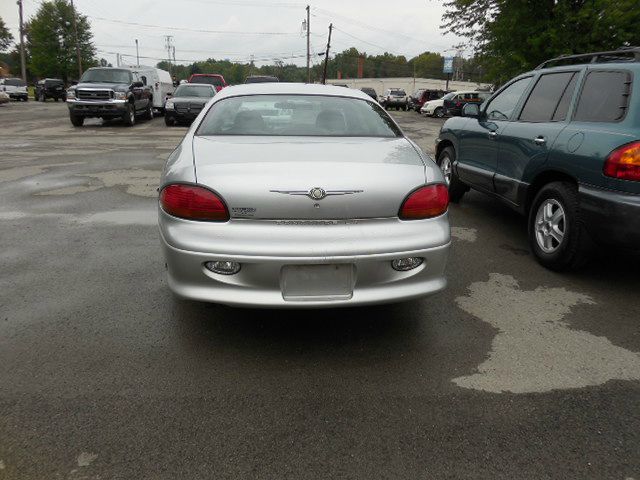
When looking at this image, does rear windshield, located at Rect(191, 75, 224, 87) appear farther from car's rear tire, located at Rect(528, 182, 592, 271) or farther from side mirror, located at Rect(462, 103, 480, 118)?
car's rear tire, located at Rect(528, 182, 592, 271)

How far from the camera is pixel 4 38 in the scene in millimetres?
84188

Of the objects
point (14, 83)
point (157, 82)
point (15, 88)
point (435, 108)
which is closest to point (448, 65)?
point (435, 108)

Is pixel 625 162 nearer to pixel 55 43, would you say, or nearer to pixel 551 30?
pixel 551 30

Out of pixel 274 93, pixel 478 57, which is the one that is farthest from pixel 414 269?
pixel 478 57

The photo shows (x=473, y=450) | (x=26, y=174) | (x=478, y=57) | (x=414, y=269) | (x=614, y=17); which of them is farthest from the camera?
(x=478, y=57)

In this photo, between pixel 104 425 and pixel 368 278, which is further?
pixel 368 278

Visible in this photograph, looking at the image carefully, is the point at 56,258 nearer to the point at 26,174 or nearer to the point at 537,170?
the point at 537,170

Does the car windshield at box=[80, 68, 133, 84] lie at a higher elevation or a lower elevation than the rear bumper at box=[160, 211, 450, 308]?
higher

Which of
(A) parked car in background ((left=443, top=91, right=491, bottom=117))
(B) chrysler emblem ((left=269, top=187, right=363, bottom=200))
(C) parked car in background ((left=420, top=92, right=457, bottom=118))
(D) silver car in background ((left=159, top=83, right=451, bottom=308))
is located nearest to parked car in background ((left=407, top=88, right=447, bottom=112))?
(C) parked car in background ((left=420, top=92, right=457, bottom=118))

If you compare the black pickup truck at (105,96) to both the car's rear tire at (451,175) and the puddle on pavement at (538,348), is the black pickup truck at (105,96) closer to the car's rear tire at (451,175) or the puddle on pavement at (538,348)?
the car's rear tire at (451,175)

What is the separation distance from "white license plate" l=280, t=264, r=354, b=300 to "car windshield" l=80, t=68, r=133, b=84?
58.4ft

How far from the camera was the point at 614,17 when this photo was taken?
14.4 m

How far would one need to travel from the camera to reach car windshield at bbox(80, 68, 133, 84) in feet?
59.4

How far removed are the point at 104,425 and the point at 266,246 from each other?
112 cm
